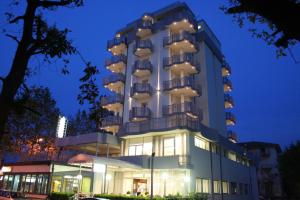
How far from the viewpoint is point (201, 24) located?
4738 centimetres

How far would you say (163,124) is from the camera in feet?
114

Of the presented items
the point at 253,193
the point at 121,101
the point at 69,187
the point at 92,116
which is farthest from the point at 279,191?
the point at 92,116

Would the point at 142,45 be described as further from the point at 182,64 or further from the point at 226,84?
the point at 226,84

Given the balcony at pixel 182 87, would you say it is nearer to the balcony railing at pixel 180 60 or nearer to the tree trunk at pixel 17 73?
the balcony railing at pixel 180 60

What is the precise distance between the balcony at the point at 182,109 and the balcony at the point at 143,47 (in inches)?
364

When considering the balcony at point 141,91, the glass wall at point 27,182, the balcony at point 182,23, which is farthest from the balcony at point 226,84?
the glass wall at point 27,182

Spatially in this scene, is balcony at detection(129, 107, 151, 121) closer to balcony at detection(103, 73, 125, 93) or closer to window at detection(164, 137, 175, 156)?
window at detection(164, 137, 175, 156)

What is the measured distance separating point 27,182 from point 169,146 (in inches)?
779

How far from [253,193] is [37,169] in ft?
119

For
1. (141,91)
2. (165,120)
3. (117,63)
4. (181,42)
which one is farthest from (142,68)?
(165,120)

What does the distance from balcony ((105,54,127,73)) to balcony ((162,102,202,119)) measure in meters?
11.6

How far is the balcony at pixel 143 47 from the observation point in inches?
1649

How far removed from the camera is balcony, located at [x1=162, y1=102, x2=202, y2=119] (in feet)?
118

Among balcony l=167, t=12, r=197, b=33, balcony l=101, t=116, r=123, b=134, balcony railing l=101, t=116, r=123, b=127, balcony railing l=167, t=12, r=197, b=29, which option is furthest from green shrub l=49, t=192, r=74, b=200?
balcony railing l=167, t=12, r=197, b=29
